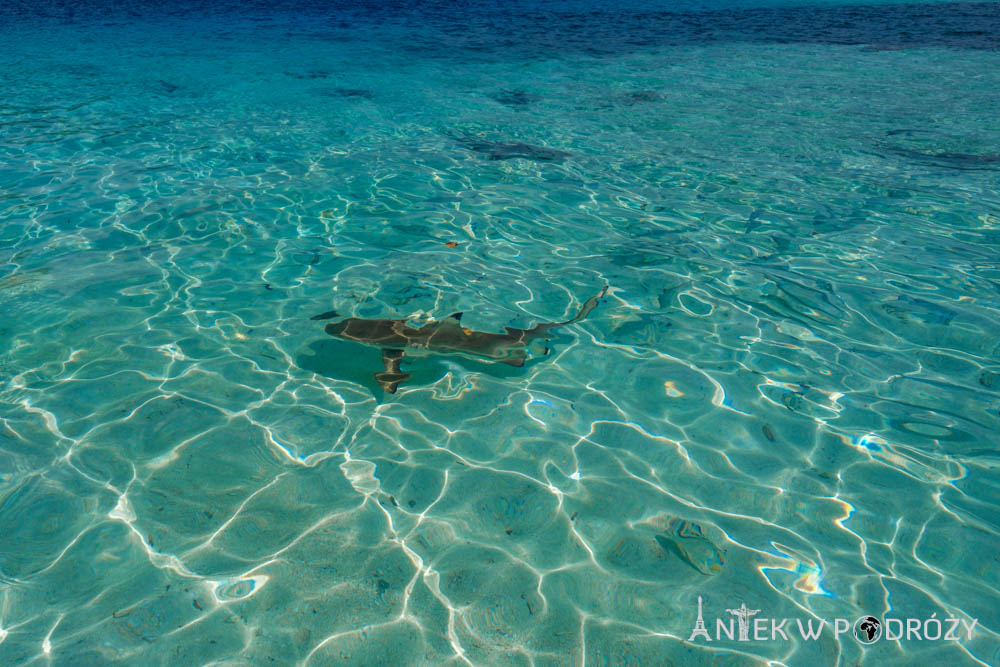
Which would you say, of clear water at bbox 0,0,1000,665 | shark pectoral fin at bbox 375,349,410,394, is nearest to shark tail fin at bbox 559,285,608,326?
clear water at bbox 0,0,1000,665

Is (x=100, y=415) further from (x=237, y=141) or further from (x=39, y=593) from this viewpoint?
(x=237, y=141)

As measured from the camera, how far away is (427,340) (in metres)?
4.84

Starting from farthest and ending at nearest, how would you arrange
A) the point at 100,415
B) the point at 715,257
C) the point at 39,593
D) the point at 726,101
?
the point at 726,101, the point at 715,257, the point at 100,415, the point at 39,593

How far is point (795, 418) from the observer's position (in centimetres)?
444

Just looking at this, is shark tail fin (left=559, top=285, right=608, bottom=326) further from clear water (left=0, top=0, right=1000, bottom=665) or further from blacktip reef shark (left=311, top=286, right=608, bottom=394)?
blacktip reef shark (left=311, top=286, right=608, bottom=394)

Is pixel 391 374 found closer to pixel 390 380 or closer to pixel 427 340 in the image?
pixel 390 380

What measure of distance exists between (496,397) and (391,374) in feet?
2.69

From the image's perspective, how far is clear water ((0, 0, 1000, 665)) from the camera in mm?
3170

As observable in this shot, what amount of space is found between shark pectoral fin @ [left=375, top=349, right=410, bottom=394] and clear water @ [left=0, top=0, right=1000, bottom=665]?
11cm

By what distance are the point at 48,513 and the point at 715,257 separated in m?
6.14

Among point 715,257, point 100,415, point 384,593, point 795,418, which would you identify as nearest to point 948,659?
point 795,418

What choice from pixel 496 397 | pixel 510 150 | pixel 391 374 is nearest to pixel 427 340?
pixel 391 374

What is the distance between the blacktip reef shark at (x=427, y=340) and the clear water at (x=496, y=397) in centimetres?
15

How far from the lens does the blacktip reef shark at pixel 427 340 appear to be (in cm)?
480
